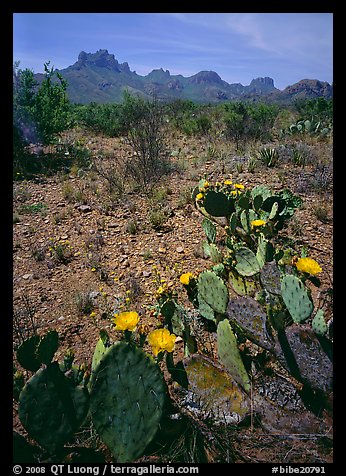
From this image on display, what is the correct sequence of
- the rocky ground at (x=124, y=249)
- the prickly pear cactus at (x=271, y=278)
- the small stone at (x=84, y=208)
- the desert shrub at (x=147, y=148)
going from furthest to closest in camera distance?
the desert shrub at (x=147, y=148) < the small stone at (x=84, y=208) < the prickly pear cactus at (x=271, y=278) < the rocky ground at (x=124, y=249)

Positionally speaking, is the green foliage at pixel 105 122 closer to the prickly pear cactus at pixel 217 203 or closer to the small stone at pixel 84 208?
the small stone at pixel 84 208

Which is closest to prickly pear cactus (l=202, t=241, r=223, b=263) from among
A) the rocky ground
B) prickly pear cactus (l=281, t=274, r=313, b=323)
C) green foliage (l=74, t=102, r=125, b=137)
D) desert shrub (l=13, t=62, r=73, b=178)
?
the rocky ground

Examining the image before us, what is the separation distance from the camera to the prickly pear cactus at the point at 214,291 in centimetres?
223

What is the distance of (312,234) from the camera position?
418 cm

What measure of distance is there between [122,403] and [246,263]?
171 centimetres

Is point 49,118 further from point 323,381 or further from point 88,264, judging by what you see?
point 323,381

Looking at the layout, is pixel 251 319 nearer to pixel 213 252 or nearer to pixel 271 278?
pixel 271 278

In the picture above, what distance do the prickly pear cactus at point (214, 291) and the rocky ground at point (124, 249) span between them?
53 cm

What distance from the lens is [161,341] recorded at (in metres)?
1.90

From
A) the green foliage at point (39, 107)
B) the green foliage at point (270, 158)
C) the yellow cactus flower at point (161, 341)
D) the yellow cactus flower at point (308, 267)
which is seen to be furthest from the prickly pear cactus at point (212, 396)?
the green foliage at point (39, 107)

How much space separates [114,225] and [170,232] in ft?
2.75

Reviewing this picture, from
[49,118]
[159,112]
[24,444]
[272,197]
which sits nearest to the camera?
[24,444]

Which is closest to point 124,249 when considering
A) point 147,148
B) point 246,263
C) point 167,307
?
point 246,263
